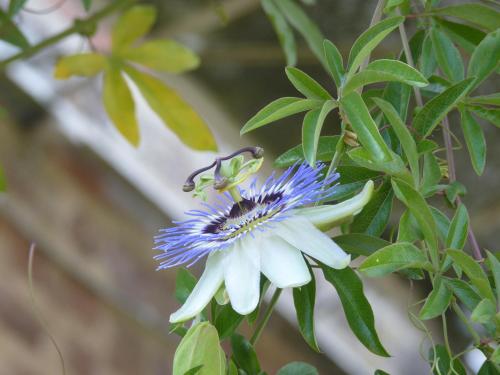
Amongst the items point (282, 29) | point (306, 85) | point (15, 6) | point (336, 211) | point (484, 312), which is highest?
point (15, 6)

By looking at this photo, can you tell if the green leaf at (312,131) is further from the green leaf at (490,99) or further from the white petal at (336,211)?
the green leaf at (490,99)

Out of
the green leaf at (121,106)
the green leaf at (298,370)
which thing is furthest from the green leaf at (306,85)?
the green leaf at (121,106)

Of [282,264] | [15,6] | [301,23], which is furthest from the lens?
[301,23]

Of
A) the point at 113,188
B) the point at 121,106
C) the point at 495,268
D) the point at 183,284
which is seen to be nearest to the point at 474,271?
the point at 495,268

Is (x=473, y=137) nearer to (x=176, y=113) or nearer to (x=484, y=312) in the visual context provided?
(x=484, y=312)

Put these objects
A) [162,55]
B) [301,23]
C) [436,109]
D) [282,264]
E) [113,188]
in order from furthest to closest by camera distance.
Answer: [113,188], [162,55], [301,23], [436,109], [282,264]

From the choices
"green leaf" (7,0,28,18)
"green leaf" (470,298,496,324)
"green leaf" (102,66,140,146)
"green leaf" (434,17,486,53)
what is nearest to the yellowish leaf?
"green leaf" (102,66,140,146)

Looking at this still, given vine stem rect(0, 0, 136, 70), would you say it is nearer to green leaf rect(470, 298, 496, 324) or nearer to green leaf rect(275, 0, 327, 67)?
green leaf rect(275, 0, 327, 67)
